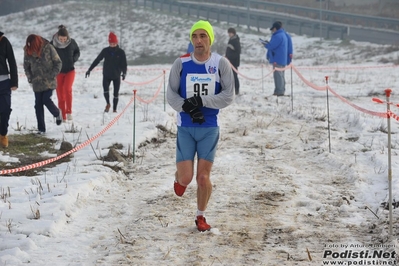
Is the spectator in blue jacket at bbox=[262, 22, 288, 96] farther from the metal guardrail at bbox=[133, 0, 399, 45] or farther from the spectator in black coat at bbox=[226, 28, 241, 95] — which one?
the metal guardrail at bbox=[133, 0, 399, 45]

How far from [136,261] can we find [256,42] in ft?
104

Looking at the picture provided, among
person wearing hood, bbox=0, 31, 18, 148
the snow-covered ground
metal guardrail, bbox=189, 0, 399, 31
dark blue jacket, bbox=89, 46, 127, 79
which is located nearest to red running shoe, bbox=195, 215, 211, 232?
the snow-covered ground

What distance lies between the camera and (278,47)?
15805 millimetres

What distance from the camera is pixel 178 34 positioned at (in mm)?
39562

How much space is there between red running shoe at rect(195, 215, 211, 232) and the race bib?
116cm

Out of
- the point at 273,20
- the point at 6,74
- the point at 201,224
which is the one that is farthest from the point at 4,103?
the point at 273,20

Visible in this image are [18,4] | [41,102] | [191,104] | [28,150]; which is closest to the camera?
[191,104]

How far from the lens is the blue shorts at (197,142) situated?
17.8 ft

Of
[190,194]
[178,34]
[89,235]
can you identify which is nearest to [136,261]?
[89,235]

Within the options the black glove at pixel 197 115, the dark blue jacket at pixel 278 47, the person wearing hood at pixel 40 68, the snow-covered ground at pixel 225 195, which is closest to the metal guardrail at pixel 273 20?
the dark blue jacket at pixel 278 47

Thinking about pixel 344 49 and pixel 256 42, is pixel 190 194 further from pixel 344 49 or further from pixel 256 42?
pixel 256 42

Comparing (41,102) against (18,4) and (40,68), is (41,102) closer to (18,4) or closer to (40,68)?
(40,68)

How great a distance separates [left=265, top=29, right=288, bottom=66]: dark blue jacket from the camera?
1561cm

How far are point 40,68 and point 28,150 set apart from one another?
5.81 feet
